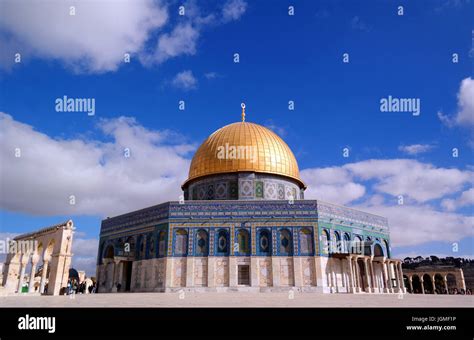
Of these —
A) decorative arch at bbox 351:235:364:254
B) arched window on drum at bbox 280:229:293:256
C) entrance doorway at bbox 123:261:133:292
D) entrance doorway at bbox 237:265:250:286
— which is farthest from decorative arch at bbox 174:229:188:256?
decorative arch at bbox 351:235:364:254

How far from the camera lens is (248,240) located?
24.1 meters

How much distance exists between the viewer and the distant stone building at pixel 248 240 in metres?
23.3

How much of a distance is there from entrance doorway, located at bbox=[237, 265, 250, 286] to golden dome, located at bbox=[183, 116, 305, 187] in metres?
7.19

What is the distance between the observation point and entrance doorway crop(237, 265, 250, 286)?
23.3 metres

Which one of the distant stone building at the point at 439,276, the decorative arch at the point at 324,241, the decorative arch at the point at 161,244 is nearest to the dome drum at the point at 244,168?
the decorative arch at the point at 324,241

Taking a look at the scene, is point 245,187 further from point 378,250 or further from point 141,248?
point 378,250

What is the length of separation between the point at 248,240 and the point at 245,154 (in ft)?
22.7

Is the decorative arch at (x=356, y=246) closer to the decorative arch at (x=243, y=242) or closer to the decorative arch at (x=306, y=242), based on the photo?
the decorative arch at (x=306, y=242)

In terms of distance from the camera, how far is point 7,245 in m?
26.9

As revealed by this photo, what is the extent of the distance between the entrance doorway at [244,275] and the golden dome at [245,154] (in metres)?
7.19
